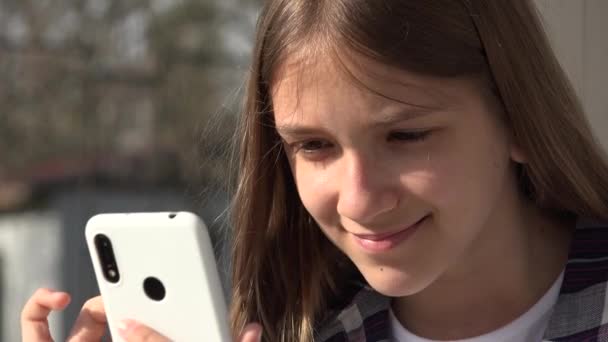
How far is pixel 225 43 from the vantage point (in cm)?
337

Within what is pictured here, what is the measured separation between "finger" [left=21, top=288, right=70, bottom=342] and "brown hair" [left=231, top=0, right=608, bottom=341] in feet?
0.73

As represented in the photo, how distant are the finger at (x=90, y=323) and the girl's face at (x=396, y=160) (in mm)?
247

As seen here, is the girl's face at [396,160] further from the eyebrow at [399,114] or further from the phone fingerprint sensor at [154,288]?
the phone fingerprint sensor at [154,288]

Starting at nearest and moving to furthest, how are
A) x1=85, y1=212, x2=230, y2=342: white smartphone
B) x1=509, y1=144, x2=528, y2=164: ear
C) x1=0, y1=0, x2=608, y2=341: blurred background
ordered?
x1=85, y1=212, x2=230, y2=342: white smartphone < x1=509, y1=144, x2=528, y2=164: ear < x1=0, y1=0, x2=608, y2=341: blurred background

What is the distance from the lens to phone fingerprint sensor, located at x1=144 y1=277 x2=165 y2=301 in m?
1.00

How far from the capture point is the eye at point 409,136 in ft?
3.19

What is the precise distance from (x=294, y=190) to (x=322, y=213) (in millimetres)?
172

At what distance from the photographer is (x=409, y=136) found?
975 millimetres

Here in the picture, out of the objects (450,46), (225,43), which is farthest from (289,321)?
(225,43)

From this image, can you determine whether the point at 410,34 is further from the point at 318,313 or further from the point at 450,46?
the point at 318,313

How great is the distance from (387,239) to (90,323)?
329 mm

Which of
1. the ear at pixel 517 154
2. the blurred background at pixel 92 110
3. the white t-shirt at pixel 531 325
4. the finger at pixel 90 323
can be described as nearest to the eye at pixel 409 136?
the ear at pixel 517 154

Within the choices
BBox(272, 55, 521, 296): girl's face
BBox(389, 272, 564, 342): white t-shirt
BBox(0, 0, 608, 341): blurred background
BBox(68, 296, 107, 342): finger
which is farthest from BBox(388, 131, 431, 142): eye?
BBox(0, 0, 608, 341): blurred background

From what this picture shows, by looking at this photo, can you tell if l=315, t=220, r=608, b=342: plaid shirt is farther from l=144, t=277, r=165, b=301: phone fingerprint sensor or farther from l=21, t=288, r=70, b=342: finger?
l=21, t=288, r=70, b=342: finger
